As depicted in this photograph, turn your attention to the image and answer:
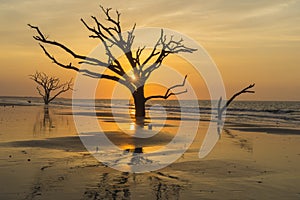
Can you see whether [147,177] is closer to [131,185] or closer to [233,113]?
[131,185]

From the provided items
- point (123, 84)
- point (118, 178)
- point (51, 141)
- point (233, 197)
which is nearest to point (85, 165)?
point (118, 178)

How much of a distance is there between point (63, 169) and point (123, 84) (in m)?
→ 20.9

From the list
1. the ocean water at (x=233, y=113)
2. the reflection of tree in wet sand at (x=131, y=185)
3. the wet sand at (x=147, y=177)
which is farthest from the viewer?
the ocean water at (x=233, y=113)

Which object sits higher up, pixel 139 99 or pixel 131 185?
pixel 139 99

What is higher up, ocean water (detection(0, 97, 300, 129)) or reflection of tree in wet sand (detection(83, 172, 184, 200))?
ocean water (detection(0, 97, 300, 129))

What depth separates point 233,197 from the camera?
6.57 m

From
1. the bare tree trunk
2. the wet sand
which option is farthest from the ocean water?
the wet sand

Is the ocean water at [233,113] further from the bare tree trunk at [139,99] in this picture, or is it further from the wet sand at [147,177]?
the wet sand at [147,177]

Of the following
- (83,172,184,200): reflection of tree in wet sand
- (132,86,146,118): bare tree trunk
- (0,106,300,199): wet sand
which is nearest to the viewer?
(83,172,184,200): reflection of tree in wet sand

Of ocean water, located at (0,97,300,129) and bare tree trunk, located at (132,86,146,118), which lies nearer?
bare tree trunk, located at (132,86,146,118)

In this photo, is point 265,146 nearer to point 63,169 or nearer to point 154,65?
point 63,169

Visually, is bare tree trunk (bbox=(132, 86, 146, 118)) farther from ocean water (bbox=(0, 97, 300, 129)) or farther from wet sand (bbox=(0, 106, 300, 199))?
wet sand (bbox=(0, 106, 300, 199))

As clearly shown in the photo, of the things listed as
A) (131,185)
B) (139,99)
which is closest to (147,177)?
(131,185)

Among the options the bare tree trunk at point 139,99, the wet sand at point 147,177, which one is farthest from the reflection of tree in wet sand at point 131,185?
the bare tree trunk at point 139,99
